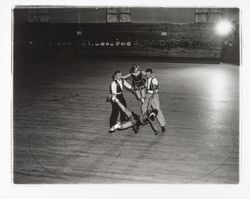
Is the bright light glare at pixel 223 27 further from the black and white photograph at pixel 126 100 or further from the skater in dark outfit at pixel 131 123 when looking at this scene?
the skater in dark outfit at pixel 131 123

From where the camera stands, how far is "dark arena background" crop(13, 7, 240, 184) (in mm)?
4863

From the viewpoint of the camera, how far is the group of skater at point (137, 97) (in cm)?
522

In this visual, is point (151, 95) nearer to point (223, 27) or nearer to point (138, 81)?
point (138, 81)

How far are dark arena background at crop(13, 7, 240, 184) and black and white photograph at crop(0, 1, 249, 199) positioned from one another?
0.07 feet

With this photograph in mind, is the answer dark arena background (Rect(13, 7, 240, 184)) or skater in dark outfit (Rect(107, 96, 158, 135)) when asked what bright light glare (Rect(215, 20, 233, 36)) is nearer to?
dark arena background (Rect(13, 7, 240, 184))

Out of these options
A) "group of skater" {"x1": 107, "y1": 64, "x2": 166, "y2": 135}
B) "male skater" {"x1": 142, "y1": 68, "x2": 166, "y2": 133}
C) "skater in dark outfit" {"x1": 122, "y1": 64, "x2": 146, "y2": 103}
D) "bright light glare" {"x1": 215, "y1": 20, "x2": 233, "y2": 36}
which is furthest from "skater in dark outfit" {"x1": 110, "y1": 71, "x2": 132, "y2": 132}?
"bright light glare" {"x1": 215, "y1": 20, "x2": 233, "y2": 36}

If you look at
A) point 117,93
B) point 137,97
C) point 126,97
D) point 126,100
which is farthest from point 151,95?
point 126,97

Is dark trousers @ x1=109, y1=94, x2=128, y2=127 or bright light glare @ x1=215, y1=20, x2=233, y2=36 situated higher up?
bright light glare @ x1=215, y1=20, x2=233, y2=36

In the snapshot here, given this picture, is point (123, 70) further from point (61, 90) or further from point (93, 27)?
point (93, 27)

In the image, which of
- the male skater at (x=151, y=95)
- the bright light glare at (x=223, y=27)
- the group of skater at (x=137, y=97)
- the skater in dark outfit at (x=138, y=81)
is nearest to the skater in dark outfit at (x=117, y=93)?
the group of skater at (x=137, y=97)

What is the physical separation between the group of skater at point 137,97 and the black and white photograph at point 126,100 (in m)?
0.02
